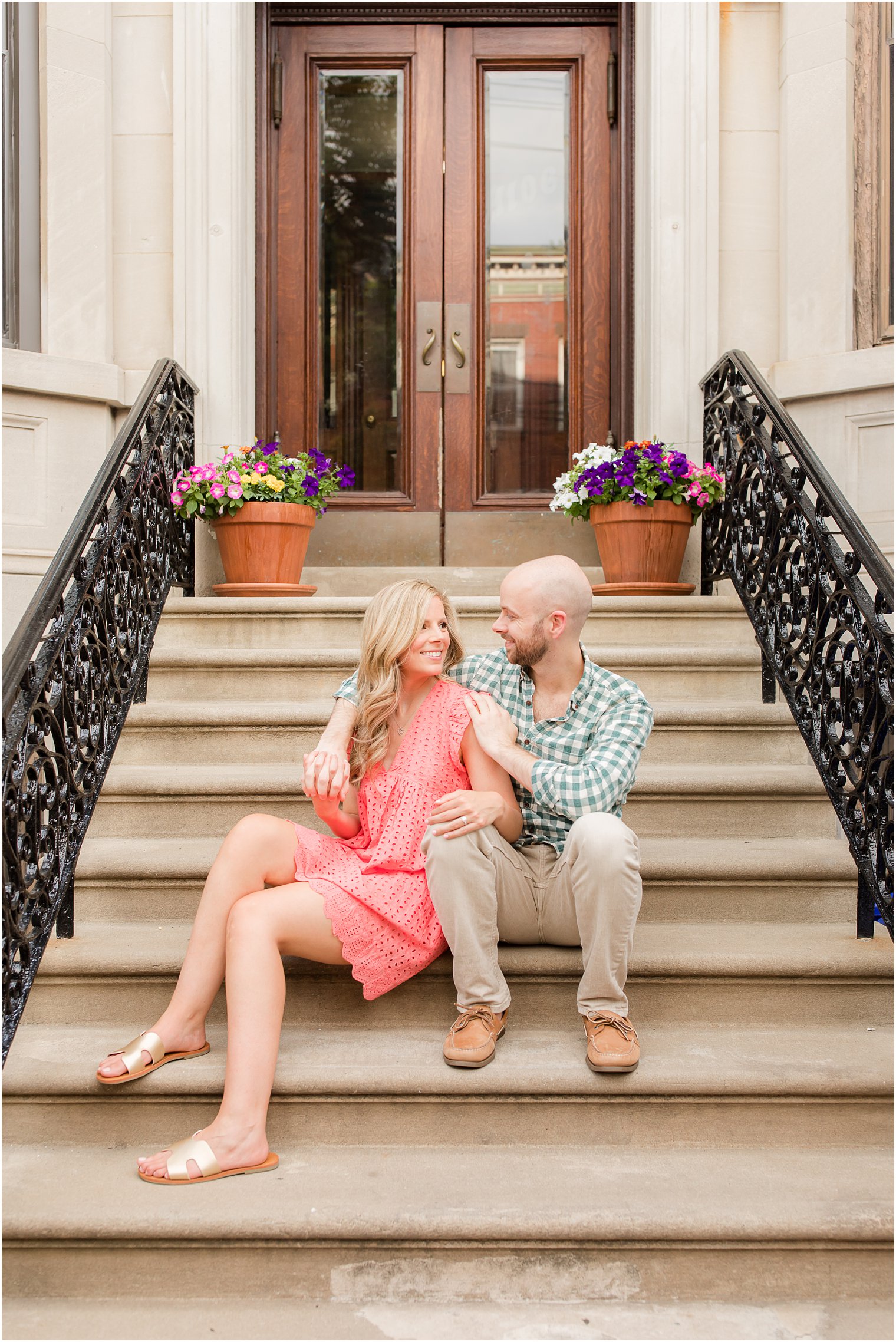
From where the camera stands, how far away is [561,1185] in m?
2.06

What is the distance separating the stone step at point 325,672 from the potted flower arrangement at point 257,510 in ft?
2.04

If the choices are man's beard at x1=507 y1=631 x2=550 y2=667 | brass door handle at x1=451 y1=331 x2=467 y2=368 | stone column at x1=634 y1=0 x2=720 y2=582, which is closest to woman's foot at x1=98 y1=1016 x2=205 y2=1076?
man's beard at x1=507 y1=631 x2=550 y2=667

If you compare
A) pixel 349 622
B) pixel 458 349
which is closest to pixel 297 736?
pixel 349 622

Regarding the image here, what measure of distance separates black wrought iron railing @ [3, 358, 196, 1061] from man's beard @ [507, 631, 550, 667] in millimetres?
1168

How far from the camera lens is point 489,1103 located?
223 cm

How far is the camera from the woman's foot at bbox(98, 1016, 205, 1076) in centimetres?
224

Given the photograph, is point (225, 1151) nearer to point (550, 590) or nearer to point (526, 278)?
point (550, 590)

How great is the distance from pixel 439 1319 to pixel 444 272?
4556 mm

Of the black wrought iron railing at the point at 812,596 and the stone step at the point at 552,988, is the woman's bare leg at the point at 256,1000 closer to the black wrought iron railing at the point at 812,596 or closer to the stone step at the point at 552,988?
the stone step at the point at 552,988

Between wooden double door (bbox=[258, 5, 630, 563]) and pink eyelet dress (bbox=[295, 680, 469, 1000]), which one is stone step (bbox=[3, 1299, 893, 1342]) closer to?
pink eyelet dress (bbox=[295, 680, 469, 1000])

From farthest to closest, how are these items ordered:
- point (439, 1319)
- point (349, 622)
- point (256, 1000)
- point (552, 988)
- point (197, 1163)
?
1. point (349, 622)
2. point (552, 988)
3. point (256, 1000)
4. point (197, 1163)
5. point (439, 1319)

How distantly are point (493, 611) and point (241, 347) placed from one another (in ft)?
5.88

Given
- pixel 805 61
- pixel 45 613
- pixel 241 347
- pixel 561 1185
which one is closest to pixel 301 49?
pixel 241 347

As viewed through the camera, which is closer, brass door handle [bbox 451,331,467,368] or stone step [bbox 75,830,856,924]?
stone step [bbox 75,830,856,924]
